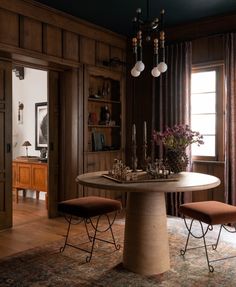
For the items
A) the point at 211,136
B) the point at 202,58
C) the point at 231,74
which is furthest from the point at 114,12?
the point at 211,136

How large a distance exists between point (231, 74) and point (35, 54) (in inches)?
94.9

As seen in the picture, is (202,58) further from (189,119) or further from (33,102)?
(33,102)

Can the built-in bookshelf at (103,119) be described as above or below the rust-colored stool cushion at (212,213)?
above

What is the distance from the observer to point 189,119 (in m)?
4.46

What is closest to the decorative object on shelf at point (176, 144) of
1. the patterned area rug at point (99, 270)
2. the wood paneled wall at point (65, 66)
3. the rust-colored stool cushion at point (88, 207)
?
the rust-colored stool cushion at point (88, 207)

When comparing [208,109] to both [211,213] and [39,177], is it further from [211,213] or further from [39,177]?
[39,177]

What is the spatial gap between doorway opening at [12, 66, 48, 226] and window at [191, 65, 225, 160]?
2.50 meters

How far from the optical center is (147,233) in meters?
2.59

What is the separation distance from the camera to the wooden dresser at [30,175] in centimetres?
538

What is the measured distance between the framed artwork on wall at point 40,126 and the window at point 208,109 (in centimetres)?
266

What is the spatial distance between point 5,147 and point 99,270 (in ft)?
6.35

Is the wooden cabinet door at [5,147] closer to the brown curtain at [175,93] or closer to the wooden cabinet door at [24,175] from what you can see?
the wooden cabinet door at [24,175]

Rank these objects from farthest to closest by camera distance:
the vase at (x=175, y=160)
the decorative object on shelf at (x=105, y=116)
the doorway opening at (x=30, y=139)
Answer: the doorway opening at (x=30, y=139)
the decorative object on shelf at (x=105, y=116)
the vase at (x=175, y=160)


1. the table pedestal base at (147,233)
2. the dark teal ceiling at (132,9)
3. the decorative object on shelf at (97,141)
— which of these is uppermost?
the dark teal ceiling at (132,9)
